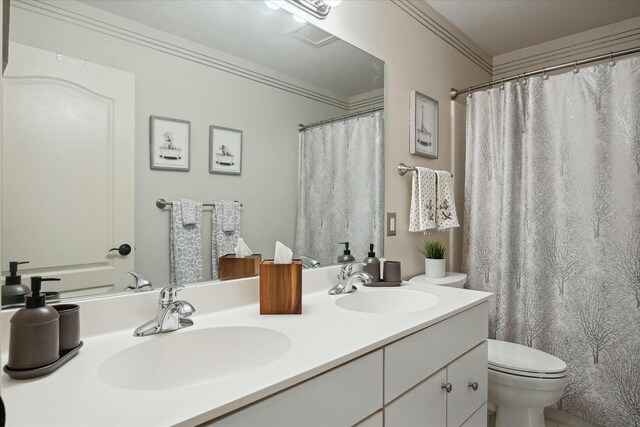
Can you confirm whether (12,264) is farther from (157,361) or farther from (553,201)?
(553,201)

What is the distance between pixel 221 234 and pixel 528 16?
233 centimetres

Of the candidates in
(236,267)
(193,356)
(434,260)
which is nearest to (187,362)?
(193,356)

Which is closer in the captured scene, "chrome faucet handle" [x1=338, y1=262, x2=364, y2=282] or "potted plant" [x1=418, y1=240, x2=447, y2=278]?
"chrome faucet handle" [x1=338, y1=262, x2=364, y2=282]

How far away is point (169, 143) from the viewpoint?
1.07m

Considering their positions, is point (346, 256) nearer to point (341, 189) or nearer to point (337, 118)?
point (341, 189)

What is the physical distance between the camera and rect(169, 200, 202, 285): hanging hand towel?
1084 millimetres

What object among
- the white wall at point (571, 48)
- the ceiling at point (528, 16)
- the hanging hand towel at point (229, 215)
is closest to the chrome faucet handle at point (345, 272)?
the hanging hand towel at point (229, 215)

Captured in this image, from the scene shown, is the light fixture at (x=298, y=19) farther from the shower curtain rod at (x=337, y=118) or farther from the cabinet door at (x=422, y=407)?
the cabinet door at (x=422, y=407)

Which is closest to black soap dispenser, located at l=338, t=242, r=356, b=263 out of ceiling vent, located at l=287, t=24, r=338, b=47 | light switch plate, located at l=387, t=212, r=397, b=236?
light switch plate, located at l=387, t=212, r=397, b=236

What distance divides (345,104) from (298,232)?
64cm

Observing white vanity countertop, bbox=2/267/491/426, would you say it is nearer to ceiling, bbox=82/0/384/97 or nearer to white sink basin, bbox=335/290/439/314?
white sink basin, bbox=335/290/439/314

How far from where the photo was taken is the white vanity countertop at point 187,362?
0.57 metres

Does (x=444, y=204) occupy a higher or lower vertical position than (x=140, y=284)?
higher

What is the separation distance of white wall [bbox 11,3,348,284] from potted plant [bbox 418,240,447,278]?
0.96 metres
